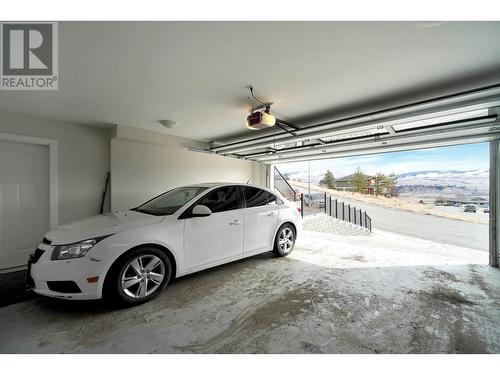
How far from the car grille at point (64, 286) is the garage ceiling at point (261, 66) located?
7.18 ft

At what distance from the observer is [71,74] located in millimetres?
2275

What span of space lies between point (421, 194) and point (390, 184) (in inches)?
137

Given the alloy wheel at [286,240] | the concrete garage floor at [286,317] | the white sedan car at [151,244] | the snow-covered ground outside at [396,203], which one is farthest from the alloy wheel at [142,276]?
the snow-covered ground outside at [396,203]

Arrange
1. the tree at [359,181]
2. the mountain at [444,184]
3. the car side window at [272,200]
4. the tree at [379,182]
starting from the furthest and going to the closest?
the tree at [359,181] → the tree at [379,182] → the mountain at [444,184] → the car side window at [272,200]

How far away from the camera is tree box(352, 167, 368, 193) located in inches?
608

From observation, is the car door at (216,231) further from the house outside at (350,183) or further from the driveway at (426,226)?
the house outside at (350,183)

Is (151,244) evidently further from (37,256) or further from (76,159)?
(76,159)

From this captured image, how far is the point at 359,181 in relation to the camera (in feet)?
51.5

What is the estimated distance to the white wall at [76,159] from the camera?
3.56 m

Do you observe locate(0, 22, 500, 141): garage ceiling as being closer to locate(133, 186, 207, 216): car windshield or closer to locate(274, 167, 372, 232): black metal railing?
locate(133, 186, 207, 216): car windshield
